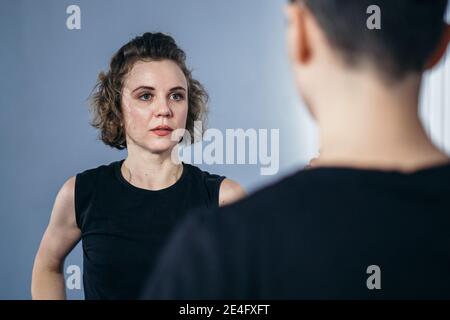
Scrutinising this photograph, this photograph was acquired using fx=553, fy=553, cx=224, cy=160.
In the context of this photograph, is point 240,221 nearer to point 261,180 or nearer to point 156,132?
point 156,132

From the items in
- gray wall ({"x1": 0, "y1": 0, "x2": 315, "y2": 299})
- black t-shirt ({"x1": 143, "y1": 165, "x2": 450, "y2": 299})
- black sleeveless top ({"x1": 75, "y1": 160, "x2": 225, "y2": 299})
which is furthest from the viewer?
gray wall ({"x1": 0, "y1": 0, "x2": 315, "y2": 299})

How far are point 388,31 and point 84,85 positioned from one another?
1448 millimetres

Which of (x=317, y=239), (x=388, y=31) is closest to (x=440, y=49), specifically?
(x=388, y=31)

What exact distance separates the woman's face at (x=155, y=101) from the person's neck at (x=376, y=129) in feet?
3.43

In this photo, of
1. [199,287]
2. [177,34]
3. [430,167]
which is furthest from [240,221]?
[177,34]

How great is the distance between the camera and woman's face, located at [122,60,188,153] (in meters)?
1.49

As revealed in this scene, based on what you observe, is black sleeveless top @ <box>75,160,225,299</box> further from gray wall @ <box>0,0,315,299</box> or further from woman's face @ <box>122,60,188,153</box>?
gray wall @ <box>0,0,315,299</box>

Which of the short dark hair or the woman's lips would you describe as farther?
the woman's lips

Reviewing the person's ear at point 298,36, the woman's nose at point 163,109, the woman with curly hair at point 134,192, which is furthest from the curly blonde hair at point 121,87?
the person's ear at point 298,36

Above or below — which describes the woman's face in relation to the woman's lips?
above

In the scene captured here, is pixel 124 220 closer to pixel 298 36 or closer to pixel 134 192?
→ pixel 134 192

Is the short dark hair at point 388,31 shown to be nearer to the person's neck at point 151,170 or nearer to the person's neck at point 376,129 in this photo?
the person's neck at point 376,129

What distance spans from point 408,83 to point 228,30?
1405 mm

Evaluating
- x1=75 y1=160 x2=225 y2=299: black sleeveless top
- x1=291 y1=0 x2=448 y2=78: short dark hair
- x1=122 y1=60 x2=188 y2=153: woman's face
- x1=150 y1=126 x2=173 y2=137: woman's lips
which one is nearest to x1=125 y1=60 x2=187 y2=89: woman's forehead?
x1=122 y1=60 x2=188 y2=153: woman's face
